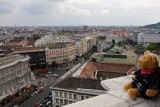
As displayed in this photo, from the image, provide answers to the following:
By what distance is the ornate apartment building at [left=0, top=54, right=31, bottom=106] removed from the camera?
36781mm

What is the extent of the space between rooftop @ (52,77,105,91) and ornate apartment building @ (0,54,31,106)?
481 inches

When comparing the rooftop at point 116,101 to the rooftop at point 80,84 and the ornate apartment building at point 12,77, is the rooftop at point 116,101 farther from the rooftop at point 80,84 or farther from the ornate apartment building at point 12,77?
the ornate apartment building at point 12,77

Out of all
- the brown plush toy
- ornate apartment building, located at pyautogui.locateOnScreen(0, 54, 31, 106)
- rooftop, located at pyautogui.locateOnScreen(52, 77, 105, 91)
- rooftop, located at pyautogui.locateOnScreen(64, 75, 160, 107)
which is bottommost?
ornate apartment building, located at pyautogui.locateOnScreen(0, 54, 31, 106)

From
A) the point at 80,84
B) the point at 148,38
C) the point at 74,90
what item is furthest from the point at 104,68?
the point at 148,38

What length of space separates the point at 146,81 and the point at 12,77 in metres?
36.2

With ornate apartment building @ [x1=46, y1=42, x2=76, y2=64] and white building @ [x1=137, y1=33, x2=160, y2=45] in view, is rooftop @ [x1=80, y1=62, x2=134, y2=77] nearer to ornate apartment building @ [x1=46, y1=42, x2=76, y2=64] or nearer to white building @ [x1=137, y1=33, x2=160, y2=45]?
ornate apartment building @ [x1=46, y1=42, x2=76, y2=64]

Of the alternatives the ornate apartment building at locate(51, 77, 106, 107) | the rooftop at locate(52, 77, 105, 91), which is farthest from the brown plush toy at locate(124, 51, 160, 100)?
the rooftop at locate(52, 77, 105, 91)

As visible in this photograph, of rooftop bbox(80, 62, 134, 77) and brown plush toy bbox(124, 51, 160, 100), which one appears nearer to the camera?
brown plush toy bbox(124, 51, 160, 100)

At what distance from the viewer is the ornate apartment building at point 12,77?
36781mm

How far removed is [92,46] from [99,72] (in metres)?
64.0

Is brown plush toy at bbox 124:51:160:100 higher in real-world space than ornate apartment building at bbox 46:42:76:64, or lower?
higher

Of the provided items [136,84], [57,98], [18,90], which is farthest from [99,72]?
[136,84]

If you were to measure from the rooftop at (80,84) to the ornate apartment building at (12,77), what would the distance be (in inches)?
481

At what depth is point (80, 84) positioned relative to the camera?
26.8 metres
